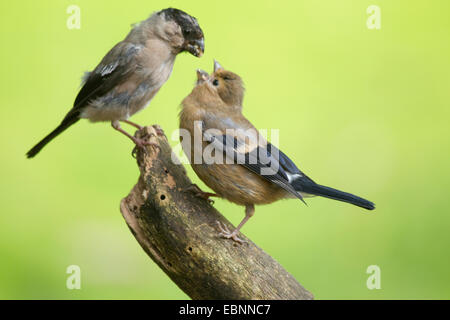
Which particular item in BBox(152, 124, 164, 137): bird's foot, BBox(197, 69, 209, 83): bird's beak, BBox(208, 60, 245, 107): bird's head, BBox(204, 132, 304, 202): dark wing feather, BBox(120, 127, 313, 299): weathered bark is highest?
BBox(197, 69, 209, 83): bird's beak

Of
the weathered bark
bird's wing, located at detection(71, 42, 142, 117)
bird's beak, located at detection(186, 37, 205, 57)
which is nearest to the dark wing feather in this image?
the weathered bark

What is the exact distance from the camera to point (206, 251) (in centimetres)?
277

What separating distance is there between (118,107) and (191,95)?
18.5 inches

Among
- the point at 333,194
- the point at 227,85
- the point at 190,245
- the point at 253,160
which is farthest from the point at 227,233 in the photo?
the point at 227,85

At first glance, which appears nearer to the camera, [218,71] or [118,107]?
[218,71]

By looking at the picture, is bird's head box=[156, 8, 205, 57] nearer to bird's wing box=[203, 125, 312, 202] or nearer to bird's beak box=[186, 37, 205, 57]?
bird's beak box=[186, 37, 205, 57]

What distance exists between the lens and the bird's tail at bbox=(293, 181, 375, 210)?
→ 2.90m

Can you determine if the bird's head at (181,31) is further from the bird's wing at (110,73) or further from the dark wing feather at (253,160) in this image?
the dark wing feather at (253,160)

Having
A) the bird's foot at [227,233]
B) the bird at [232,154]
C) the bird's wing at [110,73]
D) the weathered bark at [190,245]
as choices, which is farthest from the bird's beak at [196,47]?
the bird's foot at [227,233]

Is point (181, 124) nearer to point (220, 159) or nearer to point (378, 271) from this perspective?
point (220, 159)

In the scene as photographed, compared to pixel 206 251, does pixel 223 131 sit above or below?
above

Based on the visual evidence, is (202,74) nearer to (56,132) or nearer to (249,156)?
(249,156)

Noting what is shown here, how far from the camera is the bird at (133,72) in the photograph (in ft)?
10.0
